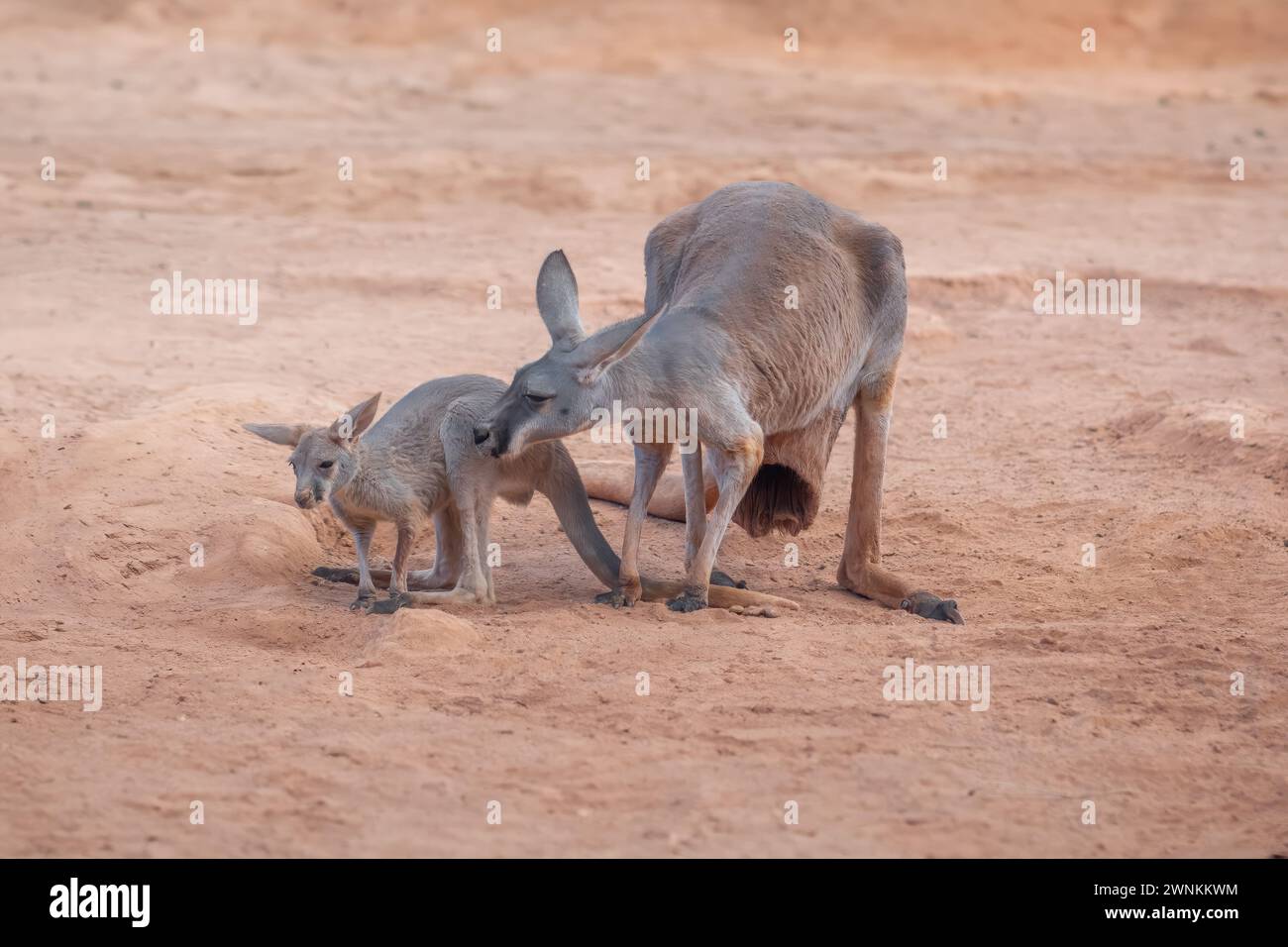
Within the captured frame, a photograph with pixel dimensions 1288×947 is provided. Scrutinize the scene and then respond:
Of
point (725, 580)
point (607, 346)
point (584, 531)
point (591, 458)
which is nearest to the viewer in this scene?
point (607, 346)

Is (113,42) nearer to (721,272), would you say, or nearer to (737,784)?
(721,272)

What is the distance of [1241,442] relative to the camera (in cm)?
781

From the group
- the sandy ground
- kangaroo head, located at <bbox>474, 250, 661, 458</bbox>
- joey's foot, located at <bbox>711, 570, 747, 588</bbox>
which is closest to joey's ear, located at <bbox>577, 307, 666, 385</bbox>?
kangaroo head, located at <bbox>474, 250, 661, 458</bbox>

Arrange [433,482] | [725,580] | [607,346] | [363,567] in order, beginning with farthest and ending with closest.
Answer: [725,580] < [433,482] < [363,567] < [607,346]

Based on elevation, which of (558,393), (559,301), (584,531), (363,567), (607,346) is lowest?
(363,567)

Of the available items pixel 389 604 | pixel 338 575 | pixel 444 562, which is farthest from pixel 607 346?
pixel 338 575

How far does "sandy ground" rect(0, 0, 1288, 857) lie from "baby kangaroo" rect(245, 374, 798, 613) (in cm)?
22

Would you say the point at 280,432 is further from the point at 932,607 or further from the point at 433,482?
the point at 932,607

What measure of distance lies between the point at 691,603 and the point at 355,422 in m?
1.39

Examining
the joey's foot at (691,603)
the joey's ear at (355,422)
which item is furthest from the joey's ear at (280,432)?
the joey's foot at (691,603)

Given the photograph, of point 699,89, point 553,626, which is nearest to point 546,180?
point 699,89

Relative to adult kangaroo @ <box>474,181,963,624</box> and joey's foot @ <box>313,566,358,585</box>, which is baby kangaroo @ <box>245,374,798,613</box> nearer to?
joey's foot @ <box>313,566,358,585</box>

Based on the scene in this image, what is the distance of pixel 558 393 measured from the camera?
5.46 metres

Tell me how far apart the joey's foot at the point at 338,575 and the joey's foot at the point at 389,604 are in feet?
1.58
